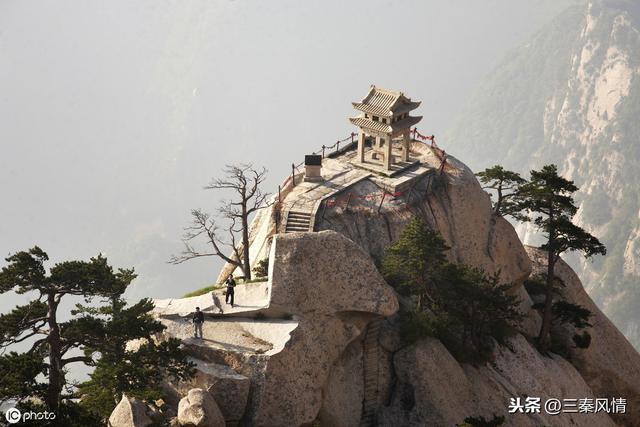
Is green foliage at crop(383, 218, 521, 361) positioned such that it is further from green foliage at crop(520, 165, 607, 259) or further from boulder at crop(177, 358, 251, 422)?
boulder at crop(177, 358, 251, 422)

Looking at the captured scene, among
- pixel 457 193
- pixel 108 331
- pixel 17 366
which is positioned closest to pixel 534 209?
pixel 457 193

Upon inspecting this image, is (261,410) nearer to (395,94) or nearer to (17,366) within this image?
(17,366)

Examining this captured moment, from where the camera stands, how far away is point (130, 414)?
1131 inches

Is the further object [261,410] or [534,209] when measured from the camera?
[534,209]

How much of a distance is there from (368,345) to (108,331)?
14063 millimetres

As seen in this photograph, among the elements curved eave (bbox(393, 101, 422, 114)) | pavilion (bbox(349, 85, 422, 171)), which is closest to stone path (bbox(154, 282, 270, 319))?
pavilion (bbox(349, 85, 422, 171))

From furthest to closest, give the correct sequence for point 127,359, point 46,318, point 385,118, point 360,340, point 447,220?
point 385,118, point 447,220, point 360,340, point 127,359, point 46,318

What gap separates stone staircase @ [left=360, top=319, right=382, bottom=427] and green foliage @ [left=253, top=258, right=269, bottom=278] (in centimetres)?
626

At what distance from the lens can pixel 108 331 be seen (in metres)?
30.2

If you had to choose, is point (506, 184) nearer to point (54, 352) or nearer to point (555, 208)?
point (555, 208)

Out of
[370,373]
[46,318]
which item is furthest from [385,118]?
[46,318]

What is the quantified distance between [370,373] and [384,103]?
18.3 meters

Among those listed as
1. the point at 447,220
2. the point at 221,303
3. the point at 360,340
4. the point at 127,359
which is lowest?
the point at 127,359

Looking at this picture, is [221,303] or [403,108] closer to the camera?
[221,303]
